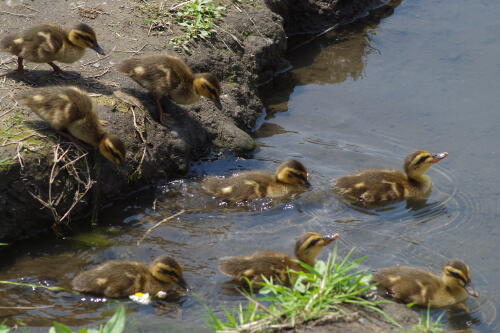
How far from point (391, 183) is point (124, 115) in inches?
93.6

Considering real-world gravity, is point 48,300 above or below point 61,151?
below

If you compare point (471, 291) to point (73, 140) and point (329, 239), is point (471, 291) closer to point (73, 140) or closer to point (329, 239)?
point (329, 239)

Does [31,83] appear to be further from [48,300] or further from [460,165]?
[460,165]

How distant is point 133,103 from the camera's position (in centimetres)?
705

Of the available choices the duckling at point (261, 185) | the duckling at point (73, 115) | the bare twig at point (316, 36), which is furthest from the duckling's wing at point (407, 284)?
the bare twig at point (316, 36)

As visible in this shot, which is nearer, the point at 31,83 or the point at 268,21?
the point at 31,83

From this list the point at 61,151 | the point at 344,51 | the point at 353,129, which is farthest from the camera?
the point at 344,51

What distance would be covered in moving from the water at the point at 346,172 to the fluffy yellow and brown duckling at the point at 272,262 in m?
0.16

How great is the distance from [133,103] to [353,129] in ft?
7.53

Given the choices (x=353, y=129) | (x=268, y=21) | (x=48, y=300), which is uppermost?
(x=268, y=21)

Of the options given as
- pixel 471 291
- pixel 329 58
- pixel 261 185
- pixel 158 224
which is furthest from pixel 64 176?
pixel 329 58

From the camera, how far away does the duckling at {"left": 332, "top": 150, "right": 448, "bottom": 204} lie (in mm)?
6859

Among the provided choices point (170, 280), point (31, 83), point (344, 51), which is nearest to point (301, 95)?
point (344, 51)

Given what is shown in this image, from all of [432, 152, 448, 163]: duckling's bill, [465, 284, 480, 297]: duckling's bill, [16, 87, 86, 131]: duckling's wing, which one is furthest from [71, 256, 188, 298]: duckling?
[432, 152, 448, 163]: duckling's bill
